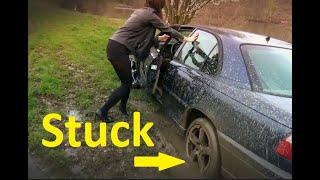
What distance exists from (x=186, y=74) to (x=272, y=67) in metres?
0.85

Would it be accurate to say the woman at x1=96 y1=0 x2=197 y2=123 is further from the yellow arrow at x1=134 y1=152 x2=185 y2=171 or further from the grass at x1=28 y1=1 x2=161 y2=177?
the yellow arrow at x1=134 y1=152 x2=185 y2=171

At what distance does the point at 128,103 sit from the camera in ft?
16.1

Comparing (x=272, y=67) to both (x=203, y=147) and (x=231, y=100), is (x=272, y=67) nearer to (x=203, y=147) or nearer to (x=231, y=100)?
(x=231, y=100)

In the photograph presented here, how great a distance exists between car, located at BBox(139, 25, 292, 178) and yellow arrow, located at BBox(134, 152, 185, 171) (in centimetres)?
15

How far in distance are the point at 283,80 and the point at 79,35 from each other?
358cm

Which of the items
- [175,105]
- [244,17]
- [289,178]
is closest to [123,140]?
[175,105]

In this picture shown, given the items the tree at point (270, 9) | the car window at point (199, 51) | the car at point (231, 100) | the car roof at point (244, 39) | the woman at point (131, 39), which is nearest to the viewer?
the car at point (231, 100)

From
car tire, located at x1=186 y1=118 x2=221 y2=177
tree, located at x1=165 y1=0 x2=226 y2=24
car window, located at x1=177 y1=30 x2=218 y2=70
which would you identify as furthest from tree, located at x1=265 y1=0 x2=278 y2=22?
car tire, located at x1=186 y1=118 x2=221 y2=177

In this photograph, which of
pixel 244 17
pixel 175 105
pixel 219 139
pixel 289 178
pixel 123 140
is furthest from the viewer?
pixel 244 17

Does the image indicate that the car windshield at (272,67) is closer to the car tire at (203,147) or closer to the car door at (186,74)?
the car door at (186,74)

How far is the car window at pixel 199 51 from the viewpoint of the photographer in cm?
405

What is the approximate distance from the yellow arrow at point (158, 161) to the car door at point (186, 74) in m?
0.45

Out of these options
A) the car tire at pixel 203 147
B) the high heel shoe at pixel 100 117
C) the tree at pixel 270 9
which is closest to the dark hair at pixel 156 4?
the high heel shoe at pixel 100 117
